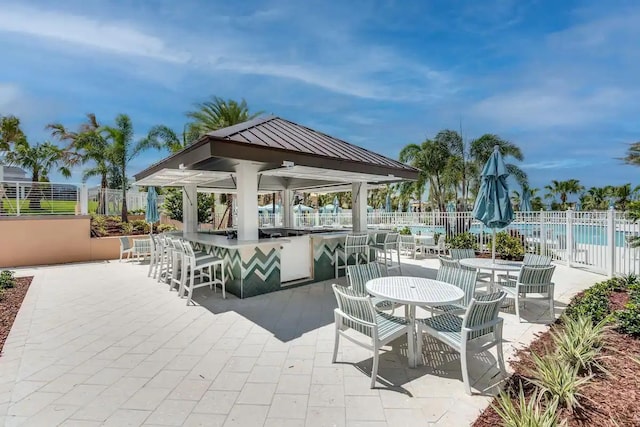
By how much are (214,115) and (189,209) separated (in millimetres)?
9335

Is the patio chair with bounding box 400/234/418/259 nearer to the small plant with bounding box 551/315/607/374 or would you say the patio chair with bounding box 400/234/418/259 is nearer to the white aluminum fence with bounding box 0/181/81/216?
the small plant with bounding box 551/315/607/374

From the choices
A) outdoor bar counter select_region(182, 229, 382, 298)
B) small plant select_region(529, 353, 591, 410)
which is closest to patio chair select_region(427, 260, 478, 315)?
small plant select_region(529, 353, 591, 410)

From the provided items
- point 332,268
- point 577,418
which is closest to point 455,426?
point 577,418

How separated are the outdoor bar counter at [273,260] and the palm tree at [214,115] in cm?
1052

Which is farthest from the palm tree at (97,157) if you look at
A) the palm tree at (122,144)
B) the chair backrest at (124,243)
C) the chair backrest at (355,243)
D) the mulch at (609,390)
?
the mulch at (609,390)

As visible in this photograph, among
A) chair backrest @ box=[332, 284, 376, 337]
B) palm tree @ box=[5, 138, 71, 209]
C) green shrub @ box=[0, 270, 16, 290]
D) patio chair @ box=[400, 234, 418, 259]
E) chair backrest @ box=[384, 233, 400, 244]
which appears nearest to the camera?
chair backrest @ box=[332, 284, 376, 337]

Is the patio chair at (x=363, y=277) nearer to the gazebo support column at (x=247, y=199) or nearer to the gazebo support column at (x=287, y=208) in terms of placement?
the gazebo support column at (x=247, y=199)

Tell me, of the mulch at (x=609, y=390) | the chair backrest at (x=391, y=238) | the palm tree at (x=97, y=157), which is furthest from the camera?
the palm tree at (x=97, y=157)

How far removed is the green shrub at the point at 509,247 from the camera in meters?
10.0

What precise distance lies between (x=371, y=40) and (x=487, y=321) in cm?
959

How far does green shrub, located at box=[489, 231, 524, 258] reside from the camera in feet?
32.9

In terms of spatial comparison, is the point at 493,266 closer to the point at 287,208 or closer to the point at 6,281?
the point at 287,208

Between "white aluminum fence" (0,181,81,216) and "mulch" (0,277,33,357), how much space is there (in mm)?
3555

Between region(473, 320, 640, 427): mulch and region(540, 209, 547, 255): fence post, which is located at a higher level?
region(540, 209, 547, 255): fence post
